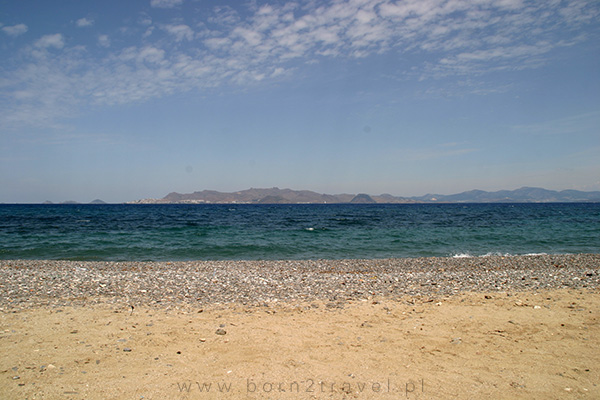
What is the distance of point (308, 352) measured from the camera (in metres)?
5.82

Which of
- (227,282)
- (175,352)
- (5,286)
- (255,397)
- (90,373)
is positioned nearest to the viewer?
(255,397)

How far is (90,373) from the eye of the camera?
199 inches

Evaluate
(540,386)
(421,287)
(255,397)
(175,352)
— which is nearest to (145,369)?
(175,352)

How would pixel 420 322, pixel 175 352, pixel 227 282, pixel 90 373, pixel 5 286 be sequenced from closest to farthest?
pixel 90 373 → pixel 175 352 → pixel 420 322 → pixel 5 286 → pixel 227 282

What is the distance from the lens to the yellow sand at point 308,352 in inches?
185

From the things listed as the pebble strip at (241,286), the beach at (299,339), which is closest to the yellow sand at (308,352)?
the beach at (299,339)

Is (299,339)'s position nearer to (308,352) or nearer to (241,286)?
(308,352)

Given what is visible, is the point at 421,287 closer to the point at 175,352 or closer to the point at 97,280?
the point at 175,352

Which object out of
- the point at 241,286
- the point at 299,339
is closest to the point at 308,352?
the point at 299,339

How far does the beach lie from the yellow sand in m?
0.03

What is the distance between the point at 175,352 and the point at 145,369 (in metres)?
0.63

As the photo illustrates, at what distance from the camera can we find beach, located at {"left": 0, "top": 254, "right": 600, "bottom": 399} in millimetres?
4766

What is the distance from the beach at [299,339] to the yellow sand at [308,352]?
0.03m

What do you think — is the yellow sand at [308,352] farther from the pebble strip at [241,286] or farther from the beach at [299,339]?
the pebble strip at [241,286]
